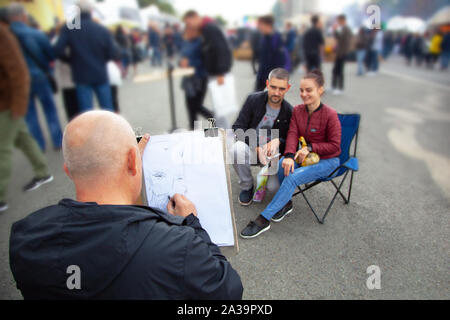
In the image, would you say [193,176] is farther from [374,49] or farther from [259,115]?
[374,49]

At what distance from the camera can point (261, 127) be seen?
2.65m

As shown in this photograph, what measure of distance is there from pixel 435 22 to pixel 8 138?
21808 millimetres

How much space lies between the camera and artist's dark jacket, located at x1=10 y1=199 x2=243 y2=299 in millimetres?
867

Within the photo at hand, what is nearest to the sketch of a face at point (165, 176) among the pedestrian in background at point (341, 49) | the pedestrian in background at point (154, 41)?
the pedestrian in background at point (341, 49)

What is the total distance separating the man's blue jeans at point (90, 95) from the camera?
387cm

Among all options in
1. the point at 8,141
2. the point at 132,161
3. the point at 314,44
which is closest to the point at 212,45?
the point at 8,141

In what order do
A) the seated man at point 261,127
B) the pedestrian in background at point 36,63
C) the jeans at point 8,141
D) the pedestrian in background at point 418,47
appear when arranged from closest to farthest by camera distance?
the seated man at point 261,127, the jeans at point 8,141, the pedestrian in background at point 36,63, the pedestrian in background at point 418,47

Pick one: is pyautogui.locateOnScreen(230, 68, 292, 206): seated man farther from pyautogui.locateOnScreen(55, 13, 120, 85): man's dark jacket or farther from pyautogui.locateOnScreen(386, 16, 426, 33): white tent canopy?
pyautogui.locateOnScreen(386, 16, 426, 33): white tent canopy

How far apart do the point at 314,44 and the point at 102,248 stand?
22.7 feet

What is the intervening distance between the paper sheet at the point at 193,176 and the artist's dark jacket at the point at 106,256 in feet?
1.95

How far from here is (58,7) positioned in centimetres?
1361

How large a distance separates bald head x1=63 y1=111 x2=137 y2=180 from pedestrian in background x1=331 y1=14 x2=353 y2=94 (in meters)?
7.22

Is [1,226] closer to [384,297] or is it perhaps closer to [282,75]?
[282,75]

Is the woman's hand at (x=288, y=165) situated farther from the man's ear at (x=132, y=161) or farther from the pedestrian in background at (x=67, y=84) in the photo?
the pedestrian in background at (x=67, y=84)
